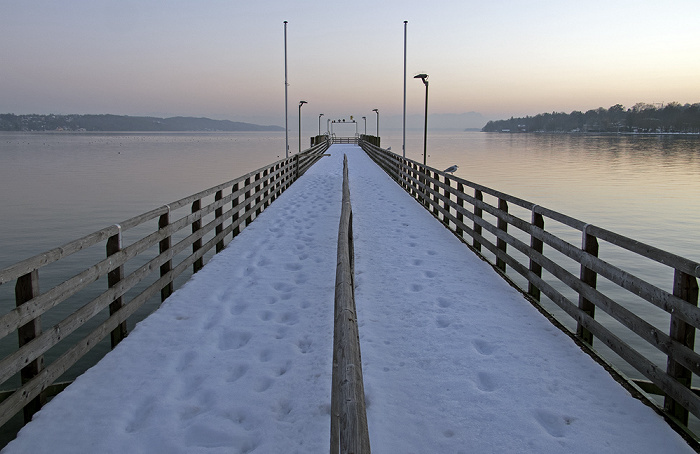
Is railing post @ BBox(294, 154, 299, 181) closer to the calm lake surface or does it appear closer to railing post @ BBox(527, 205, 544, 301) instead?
the calm lake surface

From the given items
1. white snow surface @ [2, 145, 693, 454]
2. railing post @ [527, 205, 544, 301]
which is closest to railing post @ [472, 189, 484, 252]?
white snow surface @ [2, 145, 693, 454]

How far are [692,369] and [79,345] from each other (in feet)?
15.4

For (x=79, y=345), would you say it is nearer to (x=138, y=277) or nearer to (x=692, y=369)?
(x=138, y=277)

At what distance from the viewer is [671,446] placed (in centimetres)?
344

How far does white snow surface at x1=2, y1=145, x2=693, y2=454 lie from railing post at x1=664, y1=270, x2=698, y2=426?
16cm

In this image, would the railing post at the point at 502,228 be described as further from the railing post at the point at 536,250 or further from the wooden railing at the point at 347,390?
the wooden railing at the point at 347,390

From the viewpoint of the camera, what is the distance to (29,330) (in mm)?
3818

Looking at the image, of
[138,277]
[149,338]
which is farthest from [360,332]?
[138,277]

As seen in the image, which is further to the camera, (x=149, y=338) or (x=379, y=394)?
(x=149, y=338)

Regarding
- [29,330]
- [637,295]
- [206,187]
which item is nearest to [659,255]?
[637,295]

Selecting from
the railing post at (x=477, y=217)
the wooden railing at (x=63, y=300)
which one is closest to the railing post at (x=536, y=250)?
the railing post at (x=477, y=217)

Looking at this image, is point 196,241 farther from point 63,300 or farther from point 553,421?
point 553,421

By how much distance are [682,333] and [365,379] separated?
92.7 inches

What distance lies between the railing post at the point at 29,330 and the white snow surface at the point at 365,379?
0.16m
